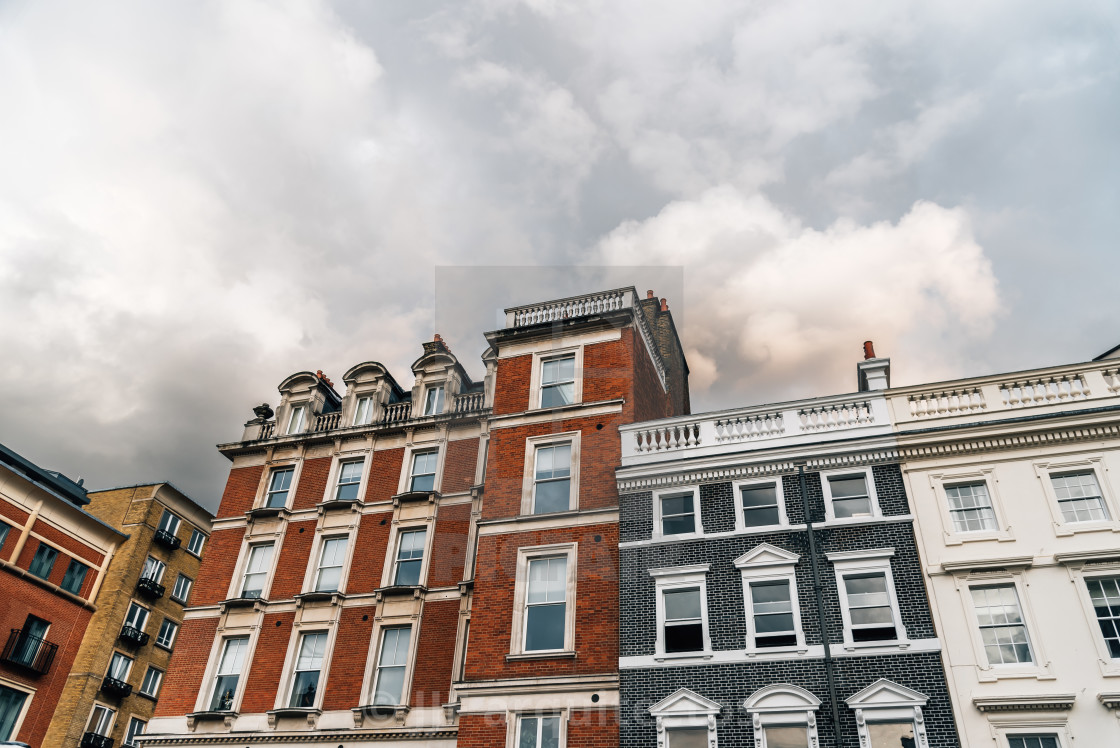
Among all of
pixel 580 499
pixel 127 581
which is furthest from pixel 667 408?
pixel 127 581

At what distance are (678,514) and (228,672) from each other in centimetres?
1703

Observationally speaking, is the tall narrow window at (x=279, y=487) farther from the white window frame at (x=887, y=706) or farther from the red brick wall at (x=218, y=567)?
the white window frame at (x=887, y=706)

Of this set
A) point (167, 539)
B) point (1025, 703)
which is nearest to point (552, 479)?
point (1025, 703)

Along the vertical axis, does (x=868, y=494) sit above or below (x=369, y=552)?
below

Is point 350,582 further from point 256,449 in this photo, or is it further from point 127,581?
point 127,581

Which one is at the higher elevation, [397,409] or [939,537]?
[397,409]

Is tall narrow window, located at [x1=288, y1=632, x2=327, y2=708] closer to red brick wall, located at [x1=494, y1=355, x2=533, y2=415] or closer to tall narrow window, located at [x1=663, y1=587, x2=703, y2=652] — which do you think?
red brick wall, located at [x1=494, y1=355, x2=533, y2=415]

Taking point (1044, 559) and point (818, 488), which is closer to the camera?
point (1044, 559)

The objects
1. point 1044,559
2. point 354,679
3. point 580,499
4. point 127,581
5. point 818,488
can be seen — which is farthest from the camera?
point 127,581

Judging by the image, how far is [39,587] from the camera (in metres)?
35.2

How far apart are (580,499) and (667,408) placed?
8.82m

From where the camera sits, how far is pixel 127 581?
129 ft

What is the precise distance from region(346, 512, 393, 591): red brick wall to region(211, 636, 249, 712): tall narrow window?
436cm

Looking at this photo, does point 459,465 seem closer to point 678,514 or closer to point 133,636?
point 678,514
